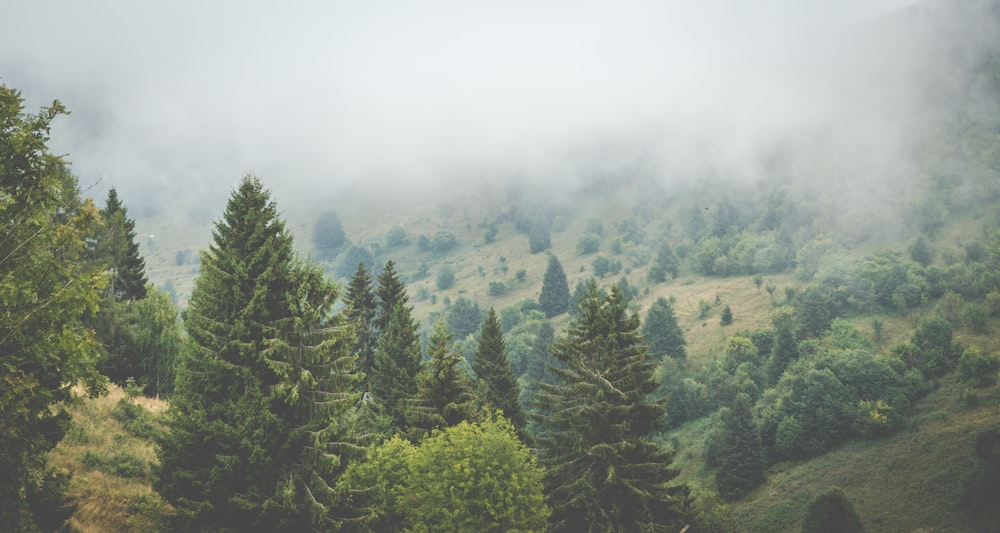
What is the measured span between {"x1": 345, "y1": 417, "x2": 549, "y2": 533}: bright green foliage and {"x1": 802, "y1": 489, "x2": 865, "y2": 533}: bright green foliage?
39354mm

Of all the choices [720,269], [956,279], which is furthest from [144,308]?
[720,269]

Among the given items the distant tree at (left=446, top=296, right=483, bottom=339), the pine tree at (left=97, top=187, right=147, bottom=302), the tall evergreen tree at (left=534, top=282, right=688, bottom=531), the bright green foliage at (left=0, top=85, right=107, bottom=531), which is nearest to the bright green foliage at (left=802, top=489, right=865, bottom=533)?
the tall evergreen tree at (left=534, top=282, right=688, bottom=531)

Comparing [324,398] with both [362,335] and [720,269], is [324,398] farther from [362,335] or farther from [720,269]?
[720,269]

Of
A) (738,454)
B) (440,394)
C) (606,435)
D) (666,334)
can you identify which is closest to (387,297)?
(440,394)

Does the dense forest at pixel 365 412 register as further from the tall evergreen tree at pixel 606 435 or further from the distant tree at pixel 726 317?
the distant tree at pixel 726 317

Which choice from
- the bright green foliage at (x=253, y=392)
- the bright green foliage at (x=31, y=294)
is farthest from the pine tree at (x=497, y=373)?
the bright green foliage at (x=31, y=294)

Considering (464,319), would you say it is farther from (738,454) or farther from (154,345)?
(154,345)

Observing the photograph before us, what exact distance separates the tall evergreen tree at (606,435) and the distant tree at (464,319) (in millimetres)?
131787

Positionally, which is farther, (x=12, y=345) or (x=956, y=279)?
(x=956, y=279)

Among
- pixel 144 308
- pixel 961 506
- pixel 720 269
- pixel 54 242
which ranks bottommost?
pixel 961 506

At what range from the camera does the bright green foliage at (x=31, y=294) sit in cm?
1302

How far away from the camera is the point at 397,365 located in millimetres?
40281

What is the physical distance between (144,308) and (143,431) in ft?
62.0

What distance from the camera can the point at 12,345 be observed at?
1354 cm
